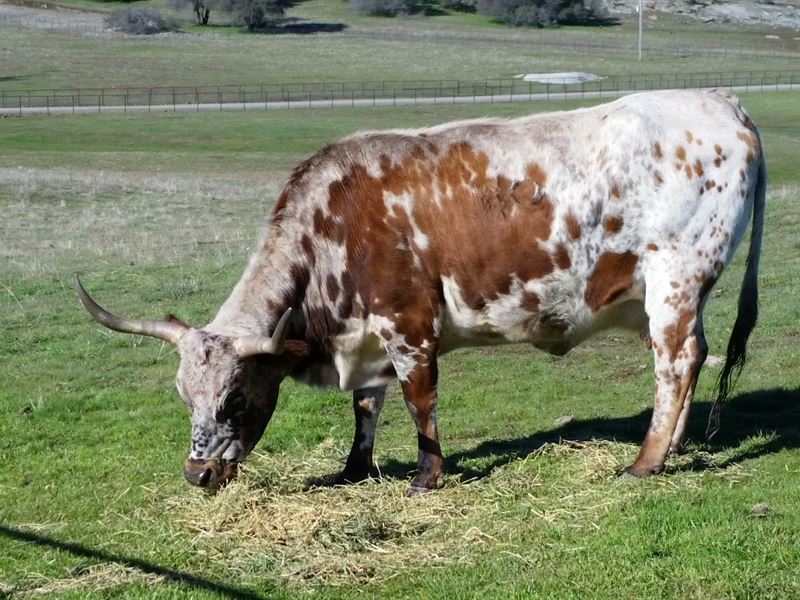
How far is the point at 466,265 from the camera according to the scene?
9367mm

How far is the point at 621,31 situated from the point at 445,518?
135m

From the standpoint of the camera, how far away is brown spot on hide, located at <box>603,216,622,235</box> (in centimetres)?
930

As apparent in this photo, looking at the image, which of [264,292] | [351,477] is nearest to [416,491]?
[351,477]

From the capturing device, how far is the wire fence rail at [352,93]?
257 ft

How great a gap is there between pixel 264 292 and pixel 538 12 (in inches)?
5342

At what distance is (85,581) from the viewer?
7434mm

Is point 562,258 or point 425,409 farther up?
point 562,258

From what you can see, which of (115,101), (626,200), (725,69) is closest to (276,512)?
(626,200)

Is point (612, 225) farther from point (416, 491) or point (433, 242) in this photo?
point (416, 491)

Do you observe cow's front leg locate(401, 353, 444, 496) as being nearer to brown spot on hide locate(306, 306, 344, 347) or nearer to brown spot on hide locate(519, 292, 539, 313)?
brown spot on hide locate(306, 306, 344, 347)

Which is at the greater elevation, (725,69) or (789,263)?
(789,263)

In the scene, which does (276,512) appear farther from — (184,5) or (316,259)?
(184,5)

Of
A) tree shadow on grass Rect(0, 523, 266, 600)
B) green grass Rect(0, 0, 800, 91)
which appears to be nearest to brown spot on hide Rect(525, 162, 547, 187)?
tree shadow on grass Rect(0, 523, 266, 600)

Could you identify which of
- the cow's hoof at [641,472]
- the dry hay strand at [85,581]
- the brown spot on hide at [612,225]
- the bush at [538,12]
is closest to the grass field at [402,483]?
the dry hay strand at [85,581]
